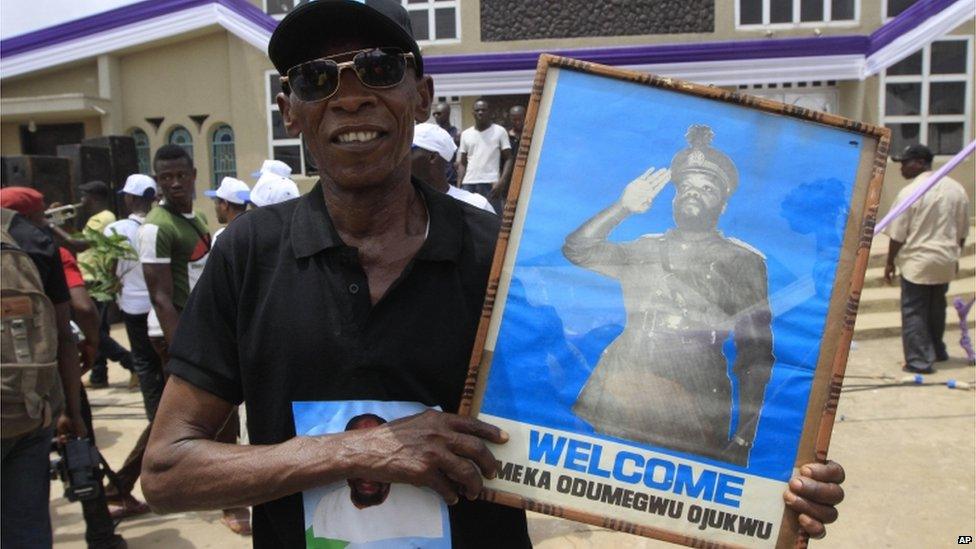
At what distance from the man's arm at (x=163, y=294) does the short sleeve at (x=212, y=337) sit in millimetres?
2831

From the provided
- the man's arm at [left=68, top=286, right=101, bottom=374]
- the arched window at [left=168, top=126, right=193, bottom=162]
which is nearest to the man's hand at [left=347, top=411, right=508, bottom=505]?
the man's arm at [left=68, top=286, right=101, bottom=374]

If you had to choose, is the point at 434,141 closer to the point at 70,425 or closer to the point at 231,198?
the point at 231,198

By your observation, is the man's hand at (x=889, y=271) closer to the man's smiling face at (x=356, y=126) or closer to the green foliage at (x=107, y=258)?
the green foliage at (x=107, y=258)

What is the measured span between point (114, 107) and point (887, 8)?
→ 45.5 ft

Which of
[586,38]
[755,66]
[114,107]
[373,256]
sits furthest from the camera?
[114,107]

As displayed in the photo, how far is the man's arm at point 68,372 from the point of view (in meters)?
3.10

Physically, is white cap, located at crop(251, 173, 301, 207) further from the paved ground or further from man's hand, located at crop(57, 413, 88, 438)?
the paved ground

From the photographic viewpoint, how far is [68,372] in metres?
3.27

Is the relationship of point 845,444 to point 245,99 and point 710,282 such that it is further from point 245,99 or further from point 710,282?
point 245,99

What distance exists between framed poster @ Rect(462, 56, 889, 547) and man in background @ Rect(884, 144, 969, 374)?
632 cm

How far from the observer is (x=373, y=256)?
1.43m

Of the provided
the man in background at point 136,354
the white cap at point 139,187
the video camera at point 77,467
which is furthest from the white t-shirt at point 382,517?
the white cap at point 139,187

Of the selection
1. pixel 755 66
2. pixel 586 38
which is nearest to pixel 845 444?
pixel 755 66

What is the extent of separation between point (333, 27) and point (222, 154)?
1379 centimetres
